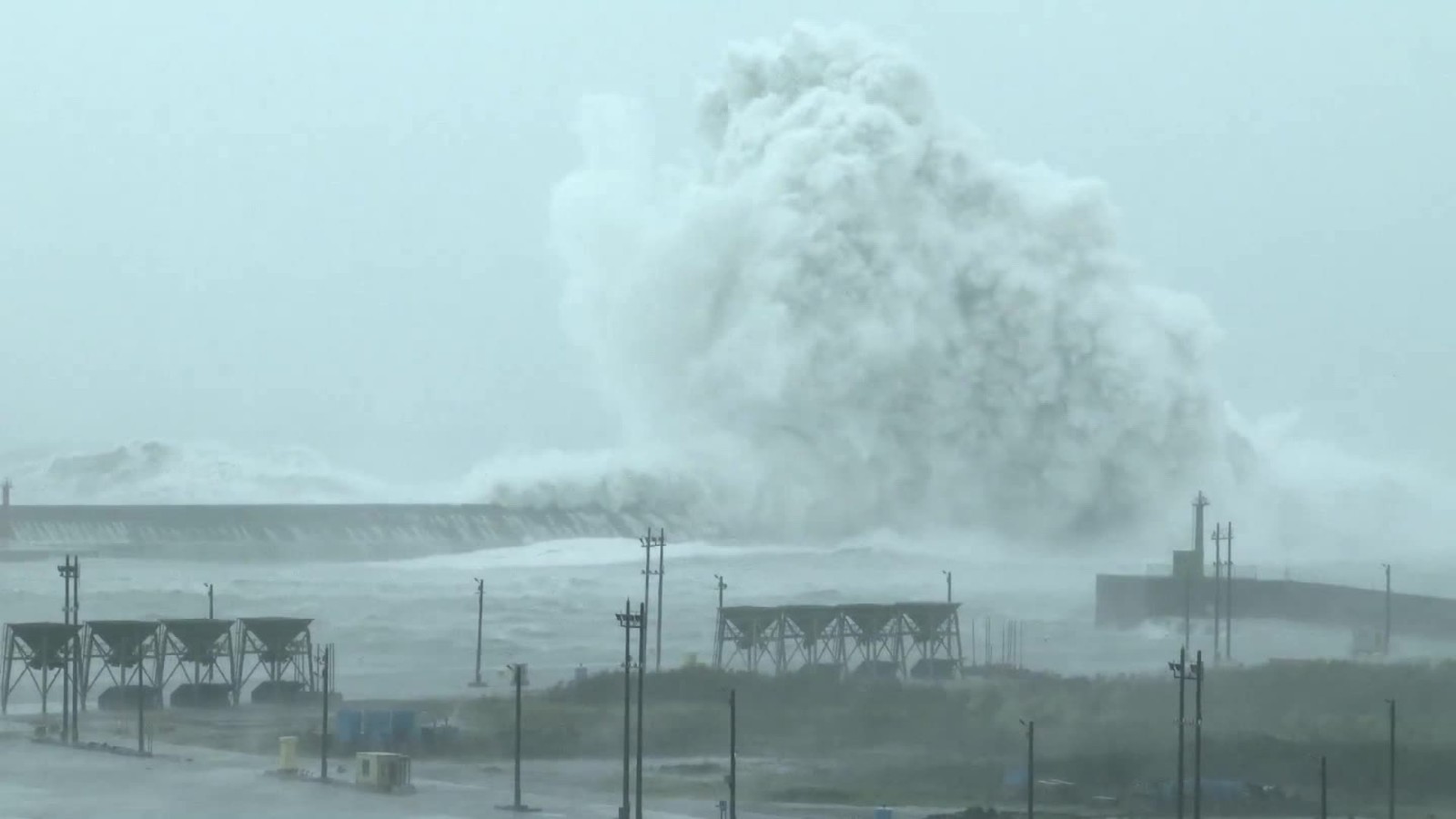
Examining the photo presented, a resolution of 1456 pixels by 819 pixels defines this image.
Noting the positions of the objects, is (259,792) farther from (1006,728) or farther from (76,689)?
(1006,728)

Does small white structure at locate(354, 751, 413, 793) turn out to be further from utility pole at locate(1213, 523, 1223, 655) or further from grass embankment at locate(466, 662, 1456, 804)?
utility pole at locate(1213, 523, 1223, 655)

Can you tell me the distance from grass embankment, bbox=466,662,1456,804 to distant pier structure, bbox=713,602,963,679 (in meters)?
3.12

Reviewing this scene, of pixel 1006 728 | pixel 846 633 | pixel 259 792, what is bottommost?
pixel 259 792

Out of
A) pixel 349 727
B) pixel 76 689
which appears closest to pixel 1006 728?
pixel 349 727

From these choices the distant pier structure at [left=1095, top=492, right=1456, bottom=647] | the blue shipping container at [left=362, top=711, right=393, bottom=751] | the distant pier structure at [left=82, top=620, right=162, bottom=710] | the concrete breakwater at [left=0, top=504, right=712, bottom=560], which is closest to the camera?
the blue shipping container at [left=362, top=711, right=393, bottom=751]

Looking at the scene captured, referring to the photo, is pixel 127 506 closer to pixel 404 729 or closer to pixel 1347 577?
pixel 1347 577

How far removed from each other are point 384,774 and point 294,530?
57.5 metres

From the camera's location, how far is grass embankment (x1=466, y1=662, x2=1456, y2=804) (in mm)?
26047

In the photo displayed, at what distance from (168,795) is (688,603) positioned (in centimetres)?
3787

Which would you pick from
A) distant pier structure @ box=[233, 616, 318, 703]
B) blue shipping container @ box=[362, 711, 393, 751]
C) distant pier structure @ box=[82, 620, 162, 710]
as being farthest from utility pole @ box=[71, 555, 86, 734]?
blue shipping container @ box=[362, 711, 393, 751]

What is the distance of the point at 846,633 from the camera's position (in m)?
41.4

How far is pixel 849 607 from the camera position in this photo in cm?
4109

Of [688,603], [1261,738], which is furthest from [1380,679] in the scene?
[688,603]

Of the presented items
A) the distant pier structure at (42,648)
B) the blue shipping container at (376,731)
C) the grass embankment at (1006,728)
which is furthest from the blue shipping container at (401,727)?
the distant pier structure at (42,648)
